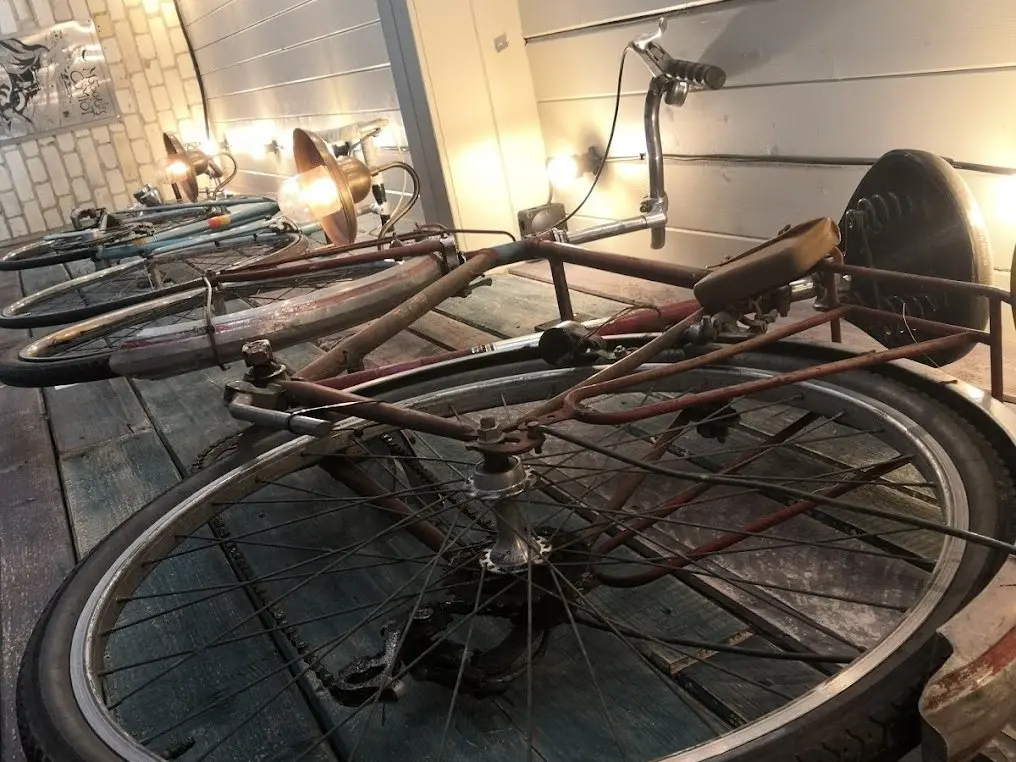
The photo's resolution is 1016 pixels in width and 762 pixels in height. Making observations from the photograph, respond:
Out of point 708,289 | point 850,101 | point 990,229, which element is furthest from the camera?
point 850,101

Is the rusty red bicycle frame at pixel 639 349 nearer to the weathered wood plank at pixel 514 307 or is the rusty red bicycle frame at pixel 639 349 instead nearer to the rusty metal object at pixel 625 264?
the rusty metal object at pixel 625 264

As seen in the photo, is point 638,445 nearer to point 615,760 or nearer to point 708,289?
point 708,289

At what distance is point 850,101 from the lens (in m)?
2.00

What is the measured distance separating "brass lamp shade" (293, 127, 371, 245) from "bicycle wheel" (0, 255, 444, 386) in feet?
1.45

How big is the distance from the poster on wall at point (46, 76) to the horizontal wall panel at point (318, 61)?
1.32m

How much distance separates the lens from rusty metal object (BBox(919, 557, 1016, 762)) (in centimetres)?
57

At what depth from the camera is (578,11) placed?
2.70 meters

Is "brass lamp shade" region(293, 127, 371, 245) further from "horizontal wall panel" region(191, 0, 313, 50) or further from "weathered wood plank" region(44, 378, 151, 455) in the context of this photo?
"horizontal wall panel" region(191, 0, 313, 50)

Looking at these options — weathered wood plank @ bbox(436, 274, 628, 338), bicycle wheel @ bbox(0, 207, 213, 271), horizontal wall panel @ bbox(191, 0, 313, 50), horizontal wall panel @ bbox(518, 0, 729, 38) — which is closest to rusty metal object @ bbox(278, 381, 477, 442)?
weathered wood plank @ bbox(436, 274, 628, 338)

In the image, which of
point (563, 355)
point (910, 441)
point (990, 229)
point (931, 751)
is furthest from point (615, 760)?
point (990, 229)

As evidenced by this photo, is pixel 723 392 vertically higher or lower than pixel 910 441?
higher

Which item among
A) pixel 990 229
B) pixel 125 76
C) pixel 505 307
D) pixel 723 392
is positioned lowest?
pixel 505 307

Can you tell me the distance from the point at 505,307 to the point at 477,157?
2.35 feet

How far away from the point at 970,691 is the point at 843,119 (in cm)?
173
